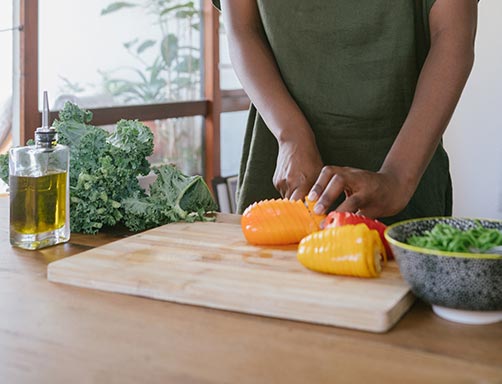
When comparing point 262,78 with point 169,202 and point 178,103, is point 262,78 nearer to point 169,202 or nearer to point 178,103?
point 169,202

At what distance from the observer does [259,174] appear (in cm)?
205

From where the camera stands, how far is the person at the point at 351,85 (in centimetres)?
174

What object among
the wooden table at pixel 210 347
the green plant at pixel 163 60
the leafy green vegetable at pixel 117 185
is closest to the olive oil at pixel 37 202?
the leafy green vegetable at pixel 117 185

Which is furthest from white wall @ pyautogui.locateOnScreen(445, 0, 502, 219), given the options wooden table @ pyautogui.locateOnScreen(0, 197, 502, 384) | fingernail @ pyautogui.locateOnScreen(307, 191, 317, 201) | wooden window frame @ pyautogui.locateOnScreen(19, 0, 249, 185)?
wooden table @ pyautogui.locateOnScreen(0, 197, 502, 384)

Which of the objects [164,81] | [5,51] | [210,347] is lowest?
[210,347]

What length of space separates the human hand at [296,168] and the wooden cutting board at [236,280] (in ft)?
0.87

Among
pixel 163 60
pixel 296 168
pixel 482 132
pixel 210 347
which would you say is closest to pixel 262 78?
pixel 296 168

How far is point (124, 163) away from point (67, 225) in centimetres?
18

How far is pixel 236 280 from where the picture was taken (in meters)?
1.15

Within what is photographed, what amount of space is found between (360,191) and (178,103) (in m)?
3.35

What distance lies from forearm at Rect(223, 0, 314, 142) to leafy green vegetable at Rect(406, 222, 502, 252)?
0.74 m

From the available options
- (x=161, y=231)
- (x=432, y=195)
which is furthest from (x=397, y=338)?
(x=432, y=195)

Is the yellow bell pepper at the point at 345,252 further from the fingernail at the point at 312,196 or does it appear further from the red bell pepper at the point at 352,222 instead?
the fingernail at the point at 312,196

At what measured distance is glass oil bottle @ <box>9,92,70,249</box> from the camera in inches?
55.6
